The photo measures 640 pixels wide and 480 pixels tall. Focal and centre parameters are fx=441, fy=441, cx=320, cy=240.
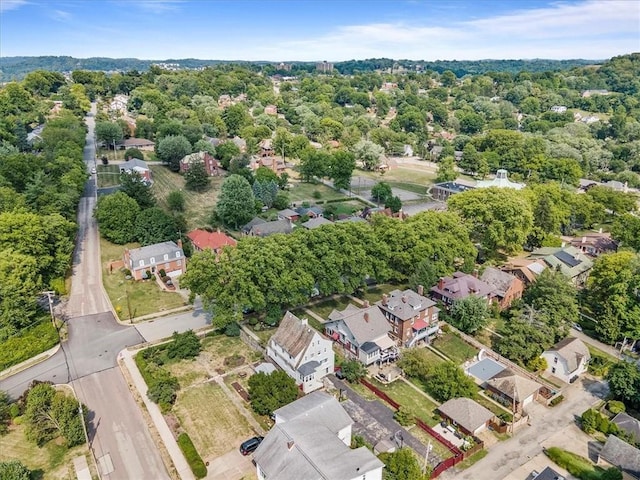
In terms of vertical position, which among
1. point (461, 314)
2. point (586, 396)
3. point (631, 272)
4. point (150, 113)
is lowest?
point (586, 396)

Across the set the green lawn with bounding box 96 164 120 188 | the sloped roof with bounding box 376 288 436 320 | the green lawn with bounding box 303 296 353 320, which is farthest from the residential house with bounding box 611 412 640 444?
the green lawn with bounding box 96 164 120 188

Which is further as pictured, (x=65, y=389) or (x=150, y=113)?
(x=150, y=113)

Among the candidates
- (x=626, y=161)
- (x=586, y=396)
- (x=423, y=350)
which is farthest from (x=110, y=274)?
(x=626, y=161)

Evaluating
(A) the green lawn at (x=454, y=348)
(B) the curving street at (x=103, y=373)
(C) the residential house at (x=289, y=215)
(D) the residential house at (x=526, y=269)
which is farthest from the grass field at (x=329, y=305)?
(C) the residential house at (x=289, y=215)

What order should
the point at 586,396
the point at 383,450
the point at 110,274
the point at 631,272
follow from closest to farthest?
the point at 383,450 < the point at 586,396 < the point at 631,272 < the point at 110,274

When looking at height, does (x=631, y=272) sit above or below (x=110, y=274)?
above

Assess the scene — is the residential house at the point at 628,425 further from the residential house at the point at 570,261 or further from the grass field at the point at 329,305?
the grass field at the point at 329,305

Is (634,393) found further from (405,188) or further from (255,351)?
(405,188)
